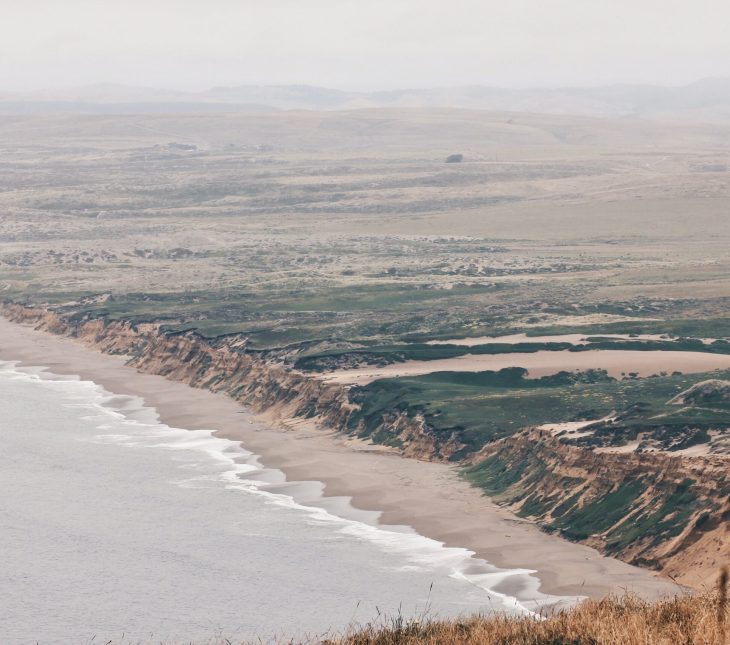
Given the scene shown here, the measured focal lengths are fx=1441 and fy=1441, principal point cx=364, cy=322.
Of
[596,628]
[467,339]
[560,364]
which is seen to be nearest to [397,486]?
[560,364]

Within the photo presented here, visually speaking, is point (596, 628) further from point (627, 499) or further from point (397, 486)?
point (397, 486)

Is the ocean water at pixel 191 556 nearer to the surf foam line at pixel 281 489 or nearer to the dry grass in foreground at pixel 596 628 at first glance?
the surf foam line at pixel 281 489

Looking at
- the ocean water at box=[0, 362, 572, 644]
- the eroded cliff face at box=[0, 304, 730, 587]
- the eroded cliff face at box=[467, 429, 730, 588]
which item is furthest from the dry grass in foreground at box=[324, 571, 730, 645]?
the eroded cliff face at box=[0, 304, 730, 587]

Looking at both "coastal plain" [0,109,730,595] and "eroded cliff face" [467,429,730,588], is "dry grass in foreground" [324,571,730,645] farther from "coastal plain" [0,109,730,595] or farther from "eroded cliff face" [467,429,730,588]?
"coastal plain" [0,109,730,595]

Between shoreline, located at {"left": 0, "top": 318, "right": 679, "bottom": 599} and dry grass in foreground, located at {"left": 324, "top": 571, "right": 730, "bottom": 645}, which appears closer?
dry grass in foreground, located at {"left": 324, "top": 571, "right": 730, "bottom": 645}

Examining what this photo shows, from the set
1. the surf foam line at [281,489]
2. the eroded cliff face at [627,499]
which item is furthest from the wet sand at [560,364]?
the eroded cliff face at [627,499]

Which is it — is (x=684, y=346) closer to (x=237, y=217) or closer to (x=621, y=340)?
(x=621, y=340)
